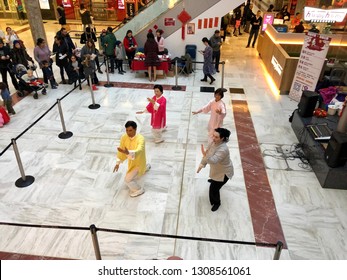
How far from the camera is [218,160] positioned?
4.19 metres

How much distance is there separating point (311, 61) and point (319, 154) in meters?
3.28

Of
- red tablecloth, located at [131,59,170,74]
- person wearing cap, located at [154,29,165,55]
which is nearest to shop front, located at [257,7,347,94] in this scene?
red tablecloth, located at [131,59,170,74]

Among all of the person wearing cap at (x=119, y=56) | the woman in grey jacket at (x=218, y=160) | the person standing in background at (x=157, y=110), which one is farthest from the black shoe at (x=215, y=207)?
the person wearing cap at (x=119, y=56)

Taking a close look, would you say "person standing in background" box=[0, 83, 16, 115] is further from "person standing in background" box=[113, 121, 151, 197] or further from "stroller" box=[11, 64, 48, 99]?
"person standing in background" box=[113, 121, 151, 197]

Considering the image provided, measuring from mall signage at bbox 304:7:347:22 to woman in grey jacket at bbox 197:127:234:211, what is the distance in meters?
8.87

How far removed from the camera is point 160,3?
443 inches

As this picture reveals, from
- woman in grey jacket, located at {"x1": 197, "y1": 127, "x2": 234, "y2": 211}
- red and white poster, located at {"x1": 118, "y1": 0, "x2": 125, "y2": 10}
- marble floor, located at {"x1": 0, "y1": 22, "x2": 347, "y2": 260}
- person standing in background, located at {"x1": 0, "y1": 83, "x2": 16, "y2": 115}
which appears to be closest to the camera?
woman in grey jacket, located at {"x1": 197, "y1": 127, "x2": 234, "y2": 211}

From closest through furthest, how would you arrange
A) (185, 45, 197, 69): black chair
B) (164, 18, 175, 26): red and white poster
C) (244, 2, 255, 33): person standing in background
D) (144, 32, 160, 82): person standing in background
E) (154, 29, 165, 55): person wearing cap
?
(144, 32, 160, 82): person standing in background < (154, 29, 165, 55): person wearing cap < (164, 18, 175, 26): red and white poster < (185, 45, 197, 69): black chair < (244, 2, 255, 33): person standing in background

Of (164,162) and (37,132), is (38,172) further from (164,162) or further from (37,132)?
(164,162)

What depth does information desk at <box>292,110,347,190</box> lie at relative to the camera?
5188 millimetres

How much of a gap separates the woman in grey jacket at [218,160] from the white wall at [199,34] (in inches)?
315

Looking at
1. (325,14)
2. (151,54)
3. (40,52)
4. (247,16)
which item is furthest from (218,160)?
(247,16)

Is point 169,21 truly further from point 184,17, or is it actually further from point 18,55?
point 18,55

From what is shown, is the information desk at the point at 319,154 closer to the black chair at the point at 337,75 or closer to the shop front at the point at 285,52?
the shop front at the point at 285,52
